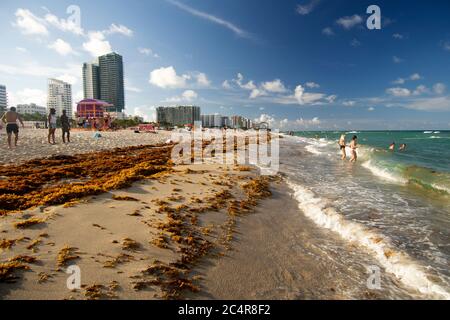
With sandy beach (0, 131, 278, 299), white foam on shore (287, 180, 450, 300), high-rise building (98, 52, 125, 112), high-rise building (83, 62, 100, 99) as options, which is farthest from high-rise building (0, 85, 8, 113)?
white foam on shore (287, 180, 450, 300)

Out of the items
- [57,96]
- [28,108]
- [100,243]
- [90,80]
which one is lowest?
[100,243]

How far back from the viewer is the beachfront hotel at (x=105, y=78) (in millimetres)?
154375

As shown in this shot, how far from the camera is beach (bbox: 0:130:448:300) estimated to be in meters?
3.03

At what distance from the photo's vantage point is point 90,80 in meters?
155

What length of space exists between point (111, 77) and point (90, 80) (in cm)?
1413

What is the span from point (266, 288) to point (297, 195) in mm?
5583

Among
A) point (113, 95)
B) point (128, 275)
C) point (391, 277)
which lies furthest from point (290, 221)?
point (113, 95)

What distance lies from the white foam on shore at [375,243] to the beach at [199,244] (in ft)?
0.07

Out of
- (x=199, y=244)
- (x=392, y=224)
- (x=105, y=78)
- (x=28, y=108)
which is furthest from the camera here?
(x=28, y=108)

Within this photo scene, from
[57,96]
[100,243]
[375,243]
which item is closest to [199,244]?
[100,243]

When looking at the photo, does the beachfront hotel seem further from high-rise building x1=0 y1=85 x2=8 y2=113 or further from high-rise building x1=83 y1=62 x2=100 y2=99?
high-rise building x1=0 y1=85 x2=8 y2=113

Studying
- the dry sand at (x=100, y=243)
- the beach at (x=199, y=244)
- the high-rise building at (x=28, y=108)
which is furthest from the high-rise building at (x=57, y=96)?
the dry sand at (x=100, y=243)

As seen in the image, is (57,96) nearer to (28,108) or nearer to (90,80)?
(28,108)
